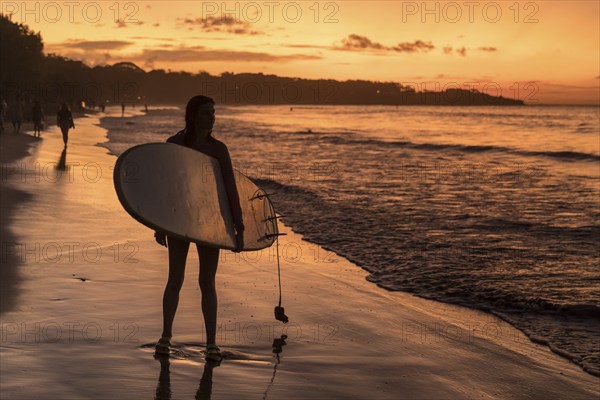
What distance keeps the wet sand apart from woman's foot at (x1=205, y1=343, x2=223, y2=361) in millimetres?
86

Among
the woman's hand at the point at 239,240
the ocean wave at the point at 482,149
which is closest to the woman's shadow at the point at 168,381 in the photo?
the woman's hand at the point at 239,240

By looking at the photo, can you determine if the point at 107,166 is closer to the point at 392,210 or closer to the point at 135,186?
the point at 392,210

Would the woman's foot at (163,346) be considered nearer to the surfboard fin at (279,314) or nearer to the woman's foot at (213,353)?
the woman's foot at (213,353)

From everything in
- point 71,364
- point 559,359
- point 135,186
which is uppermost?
point 135,186

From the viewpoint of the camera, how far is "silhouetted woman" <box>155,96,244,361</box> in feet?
18.9

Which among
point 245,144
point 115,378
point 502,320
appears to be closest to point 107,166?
point 502,320

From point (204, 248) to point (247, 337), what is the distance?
1.18 metres

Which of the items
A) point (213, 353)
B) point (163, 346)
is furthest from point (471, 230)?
point (163, 346)

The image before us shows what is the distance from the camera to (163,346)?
19.2 feet

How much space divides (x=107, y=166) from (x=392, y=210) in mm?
10141

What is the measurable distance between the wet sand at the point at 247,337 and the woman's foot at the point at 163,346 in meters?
0.08

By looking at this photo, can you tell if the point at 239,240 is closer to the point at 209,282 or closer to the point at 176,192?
the point at 209,282

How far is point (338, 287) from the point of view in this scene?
9156 millimetres

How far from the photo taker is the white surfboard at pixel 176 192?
5.51 metres
